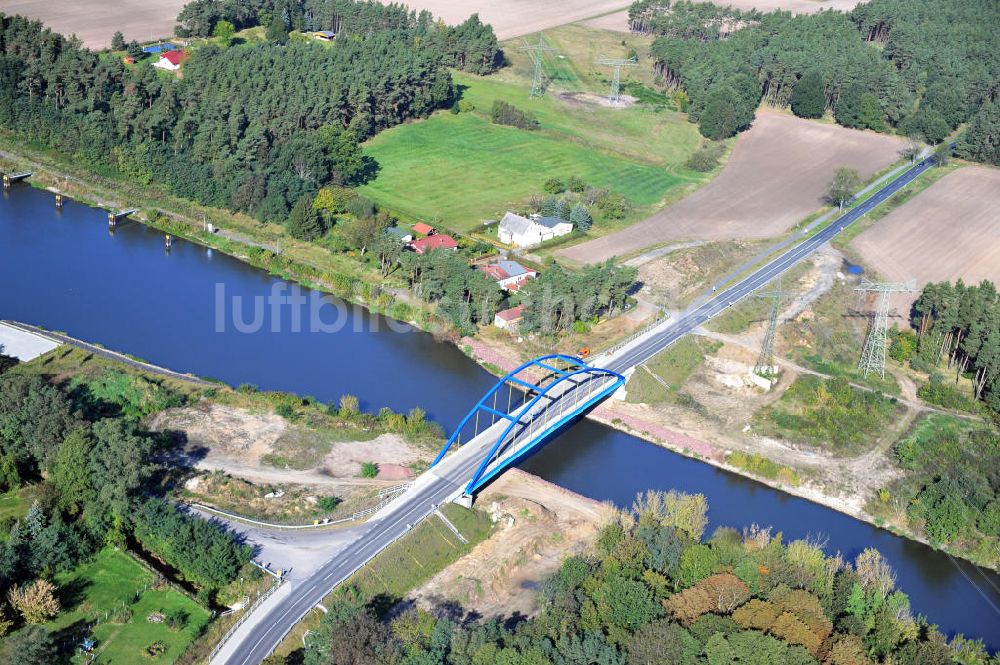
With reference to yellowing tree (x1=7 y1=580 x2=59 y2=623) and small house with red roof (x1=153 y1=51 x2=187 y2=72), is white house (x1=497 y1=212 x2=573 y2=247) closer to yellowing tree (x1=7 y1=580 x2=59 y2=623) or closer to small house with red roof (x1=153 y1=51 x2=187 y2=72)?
small house with red roof (x1=153 y1=51 x2=187 y2=72)

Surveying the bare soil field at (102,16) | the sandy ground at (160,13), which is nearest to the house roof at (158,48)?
the bare soil field at (102,16)

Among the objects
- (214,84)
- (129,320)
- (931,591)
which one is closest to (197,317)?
(129,320)

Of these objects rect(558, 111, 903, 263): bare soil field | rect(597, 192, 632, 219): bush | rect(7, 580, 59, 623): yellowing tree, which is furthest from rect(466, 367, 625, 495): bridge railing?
rect(597, 192, 632, 219): bush

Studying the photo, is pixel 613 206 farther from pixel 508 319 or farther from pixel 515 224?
pixel 508 319

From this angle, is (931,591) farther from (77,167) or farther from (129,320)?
(77,167)

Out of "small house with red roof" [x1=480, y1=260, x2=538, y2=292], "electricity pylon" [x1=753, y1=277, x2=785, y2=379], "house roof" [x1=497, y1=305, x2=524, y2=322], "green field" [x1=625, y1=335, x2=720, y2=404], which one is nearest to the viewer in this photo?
"green field" [x1=625, y1=335, x2=720, y2=404]

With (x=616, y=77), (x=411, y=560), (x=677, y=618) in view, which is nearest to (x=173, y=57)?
(x=616, y=77)
